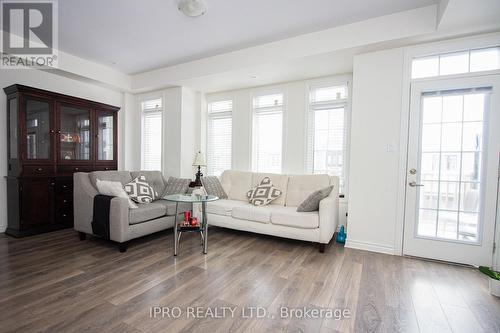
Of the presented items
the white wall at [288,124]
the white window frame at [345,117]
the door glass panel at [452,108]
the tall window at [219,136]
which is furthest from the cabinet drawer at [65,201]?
the door glass panel at [452,108]

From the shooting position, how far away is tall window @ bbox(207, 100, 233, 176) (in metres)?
4.70

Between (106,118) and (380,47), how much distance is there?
462 cm

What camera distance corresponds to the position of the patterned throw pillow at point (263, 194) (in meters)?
3.64

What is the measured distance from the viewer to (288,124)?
4102mm

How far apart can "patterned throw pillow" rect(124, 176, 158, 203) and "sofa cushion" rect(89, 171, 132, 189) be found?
175mm

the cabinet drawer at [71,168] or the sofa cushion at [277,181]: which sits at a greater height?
the cabinet drawer at [71,168]

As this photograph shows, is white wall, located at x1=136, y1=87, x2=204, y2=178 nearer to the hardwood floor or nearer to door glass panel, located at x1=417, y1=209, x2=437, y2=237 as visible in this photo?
the hardwood floor

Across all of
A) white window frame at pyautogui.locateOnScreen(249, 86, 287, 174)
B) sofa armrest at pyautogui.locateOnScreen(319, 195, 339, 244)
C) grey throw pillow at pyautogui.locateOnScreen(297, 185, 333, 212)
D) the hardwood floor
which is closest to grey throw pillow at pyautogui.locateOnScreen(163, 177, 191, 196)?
the hardwood floor

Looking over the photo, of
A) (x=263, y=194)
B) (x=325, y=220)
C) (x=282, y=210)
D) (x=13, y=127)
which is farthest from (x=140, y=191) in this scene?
(x=325, y=220)

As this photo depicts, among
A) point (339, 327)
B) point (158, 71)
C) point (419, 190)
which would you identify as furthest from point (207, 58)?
point (339, 327)

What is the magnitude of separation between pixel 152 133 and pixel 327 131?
11.6 feet

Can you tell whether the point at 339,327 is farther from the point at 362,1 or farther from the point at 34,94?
the point at 34,94

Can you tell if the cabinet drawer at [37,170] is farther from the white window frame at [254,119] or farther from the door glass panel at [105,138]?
the white window frame at [254,119]

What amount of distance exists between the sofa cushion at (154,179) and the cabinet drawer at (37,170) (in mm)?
1151
